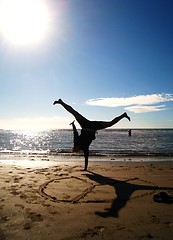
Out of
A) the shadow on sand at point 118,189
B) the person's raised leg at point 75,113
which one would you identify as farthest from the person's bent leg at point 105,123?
the shadow on sand at point 118,189

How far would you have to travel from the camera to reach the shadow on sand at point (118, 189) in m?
6.91

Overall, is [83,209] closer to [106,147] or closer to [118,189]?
[118,189]

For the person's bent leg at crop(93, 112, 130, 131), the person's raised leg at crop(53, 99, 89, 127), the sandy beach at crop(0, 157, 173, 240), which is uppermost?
the person's raised leg at crop(53, 99, 89, 127)

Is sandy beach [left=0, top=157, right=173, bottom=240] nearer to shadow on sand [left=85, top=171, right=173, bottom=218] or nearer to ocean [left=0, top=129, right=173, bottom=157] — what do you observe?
shadow on sand [left=85, top=171, right=173, bottom=218]

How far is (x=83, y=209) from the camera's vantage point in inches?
277

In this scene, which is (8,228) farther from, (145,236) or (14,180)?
(14,180)

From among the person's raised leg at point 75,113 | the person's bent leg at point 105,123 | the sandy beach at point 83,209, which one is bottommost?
the sandy beach at point 83,209

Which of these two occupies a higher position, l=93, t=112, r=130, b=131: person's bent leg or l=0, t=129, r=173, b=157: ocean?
l=93, t=112, r=130, b=131: person's bent leg

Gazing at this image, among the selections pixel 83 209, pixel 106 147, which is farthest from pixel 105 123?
pixel 106 147

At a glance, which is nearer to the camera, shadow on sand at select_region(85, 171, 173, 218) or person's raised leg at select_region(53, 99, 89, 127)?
shadow on sand at select_region(85, 171, 173, 218)

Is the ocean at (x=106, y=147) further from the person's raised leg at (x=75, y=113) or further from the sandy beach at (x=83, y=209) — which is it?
the sandy beach at (x=83, y=209)

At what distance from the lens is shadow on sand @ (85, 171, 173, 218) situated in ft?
22.7

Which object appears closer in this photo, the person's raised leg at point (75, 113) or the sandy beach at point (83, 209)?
the sandy beach at point (83, 209)

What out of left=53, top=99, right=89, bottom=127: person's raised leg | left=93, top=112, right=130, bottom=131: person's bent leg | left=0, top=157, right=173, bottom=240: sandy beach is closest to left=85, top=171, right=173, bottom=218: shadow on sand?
left=0, top=157, right=173, bottom=240: sandy beach
